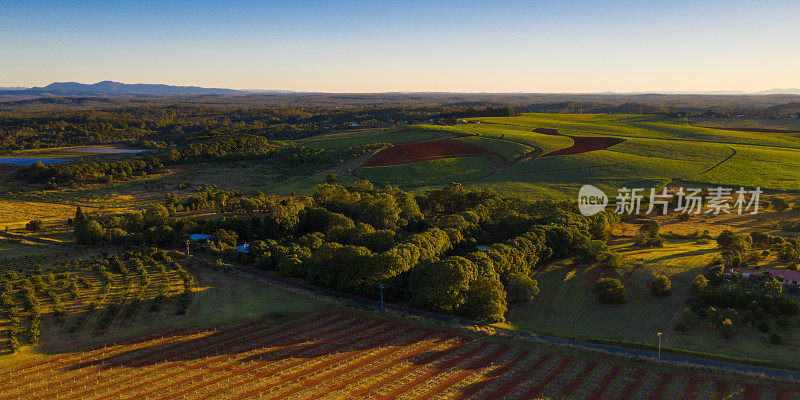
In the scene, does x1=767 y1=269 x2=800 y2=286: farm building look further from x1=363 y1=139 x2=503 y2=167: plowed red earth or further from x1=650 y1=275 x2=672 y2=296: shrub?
x1=363 y1=139 x2=503 y2=167: plowed red earth

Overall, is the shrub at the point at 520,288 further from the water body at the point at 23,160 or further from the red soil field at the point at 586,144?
the water body at the point at 23,160

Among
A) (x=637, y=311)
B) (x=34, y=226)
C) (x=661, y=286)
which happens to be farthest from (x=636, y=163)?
(x=34, y=226)

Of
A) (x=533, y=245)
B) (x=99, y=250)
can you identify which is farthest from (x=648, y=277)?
(x=99, y=250)

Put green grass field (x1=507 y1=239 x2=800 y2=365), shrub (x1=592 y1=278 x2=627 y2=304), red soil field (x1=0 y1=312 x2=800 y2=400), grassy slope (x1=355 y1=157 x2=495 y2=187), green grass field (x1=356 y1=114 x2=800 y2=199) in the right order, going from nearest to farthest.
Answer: red soil field (x1=0 y1=312 x2=800 y2=400)
green grass field (x1=507 y1=239 x2=800 y2=365)
shrub (x1=592 y1=278 x2=627 y2=304)
green grass field (x1=356 y1=114 x2=800 y2=199)
grassy slope (x1=355 y1=157 x2=495 y2=187)

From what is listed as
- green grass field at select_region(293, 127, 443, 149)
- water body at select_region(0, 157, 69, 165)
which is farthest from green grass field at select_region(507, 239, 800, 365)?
water body at select_region(0, 157, 69, 165)

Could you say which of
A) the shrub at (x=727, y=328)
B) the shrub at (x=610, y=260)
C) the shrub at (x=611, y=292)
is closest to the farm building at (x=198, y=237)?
the shrub at (x=611, y=292)

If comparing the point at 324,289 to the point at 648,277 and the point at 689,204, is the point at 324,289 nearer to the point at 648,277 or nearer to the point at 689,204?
the point at 648,277

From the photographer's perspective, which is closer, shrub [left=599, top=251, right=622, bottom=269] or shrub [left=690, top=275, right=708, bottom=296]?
shrub [left=690, top=275, right=708, bottom=296]
